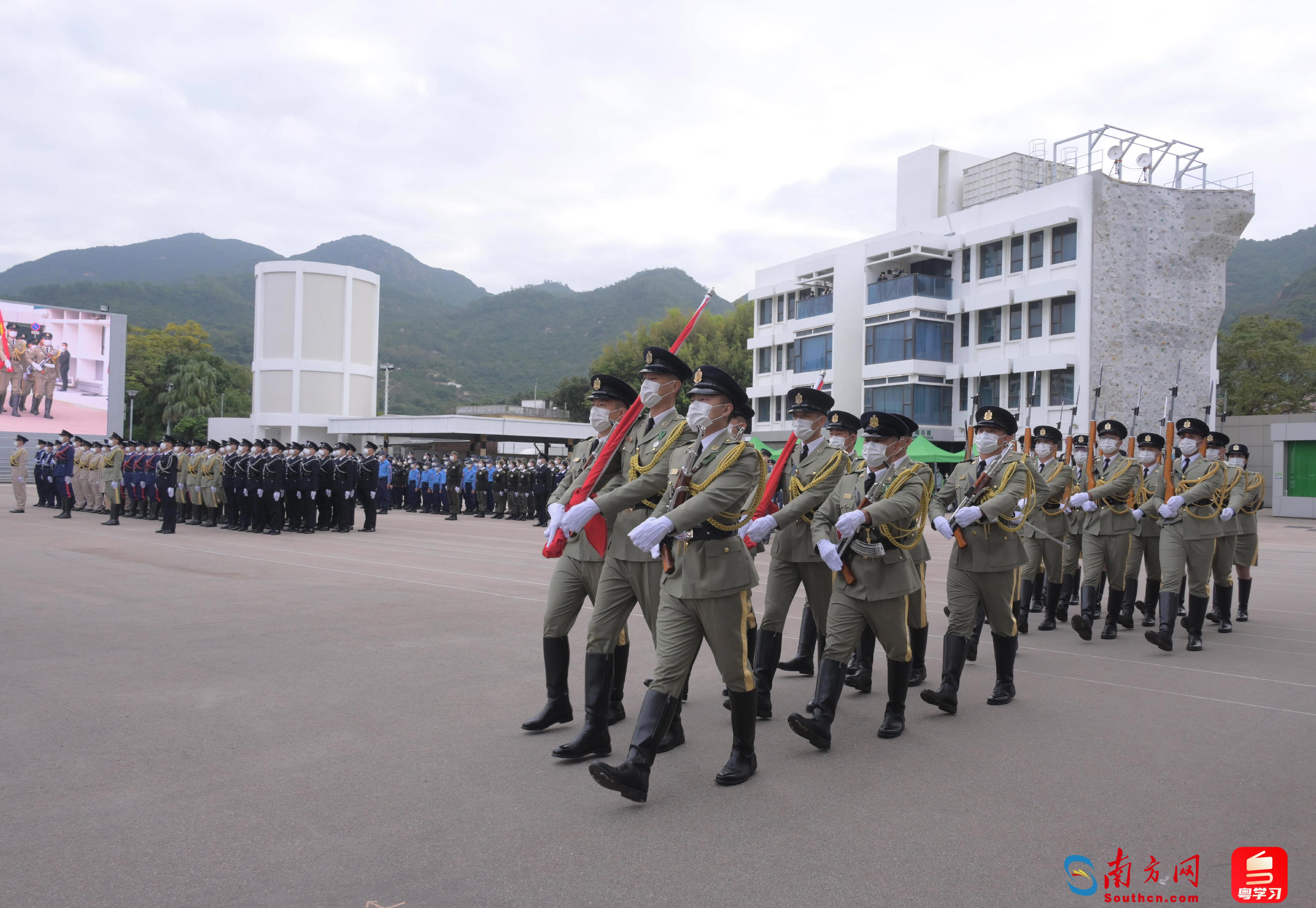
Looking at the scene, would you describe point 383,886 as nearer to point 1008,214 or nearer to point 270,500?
point 270,500

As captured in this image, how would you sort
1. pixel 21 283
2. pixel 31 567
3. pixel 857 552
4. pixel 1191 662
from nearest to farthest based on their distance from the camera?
pixel 857 552
pixel 1191 662
pixel 31 567
pixel 21 283

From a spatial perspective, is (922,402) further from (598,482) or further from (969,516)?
(598,482)

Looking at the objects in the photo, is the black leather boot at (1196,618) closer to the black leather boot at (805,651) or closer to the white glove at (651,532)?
the black leather boot at (805,651)

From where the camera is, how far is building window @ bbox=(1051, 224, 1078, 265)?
35.2 meters

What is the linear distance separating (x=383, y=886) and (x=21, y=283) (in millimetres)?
192270

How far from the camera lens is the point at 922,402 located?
39.7 meters

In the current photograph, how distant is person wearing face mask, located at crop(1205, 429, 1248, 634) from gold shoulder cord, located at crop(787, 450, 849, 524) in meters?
4.70

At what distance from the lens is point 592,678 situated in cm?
492

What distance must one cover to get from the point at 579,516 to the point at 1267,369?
188ft

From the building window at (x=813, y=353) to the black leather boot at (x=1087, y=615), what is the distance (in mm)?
33624

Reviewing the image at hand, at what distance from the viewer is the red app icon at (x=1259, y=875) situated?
342 centimetres

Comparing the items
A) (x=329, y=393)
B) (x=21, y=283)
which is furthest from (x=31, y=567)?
(x=21, y=283)

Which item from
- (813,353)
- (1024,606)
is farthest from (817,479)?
(813,353)

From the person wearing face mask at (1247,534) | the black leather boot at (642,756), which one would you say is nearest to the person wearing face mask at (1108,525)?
the person wearing face mask at (1247,534)
